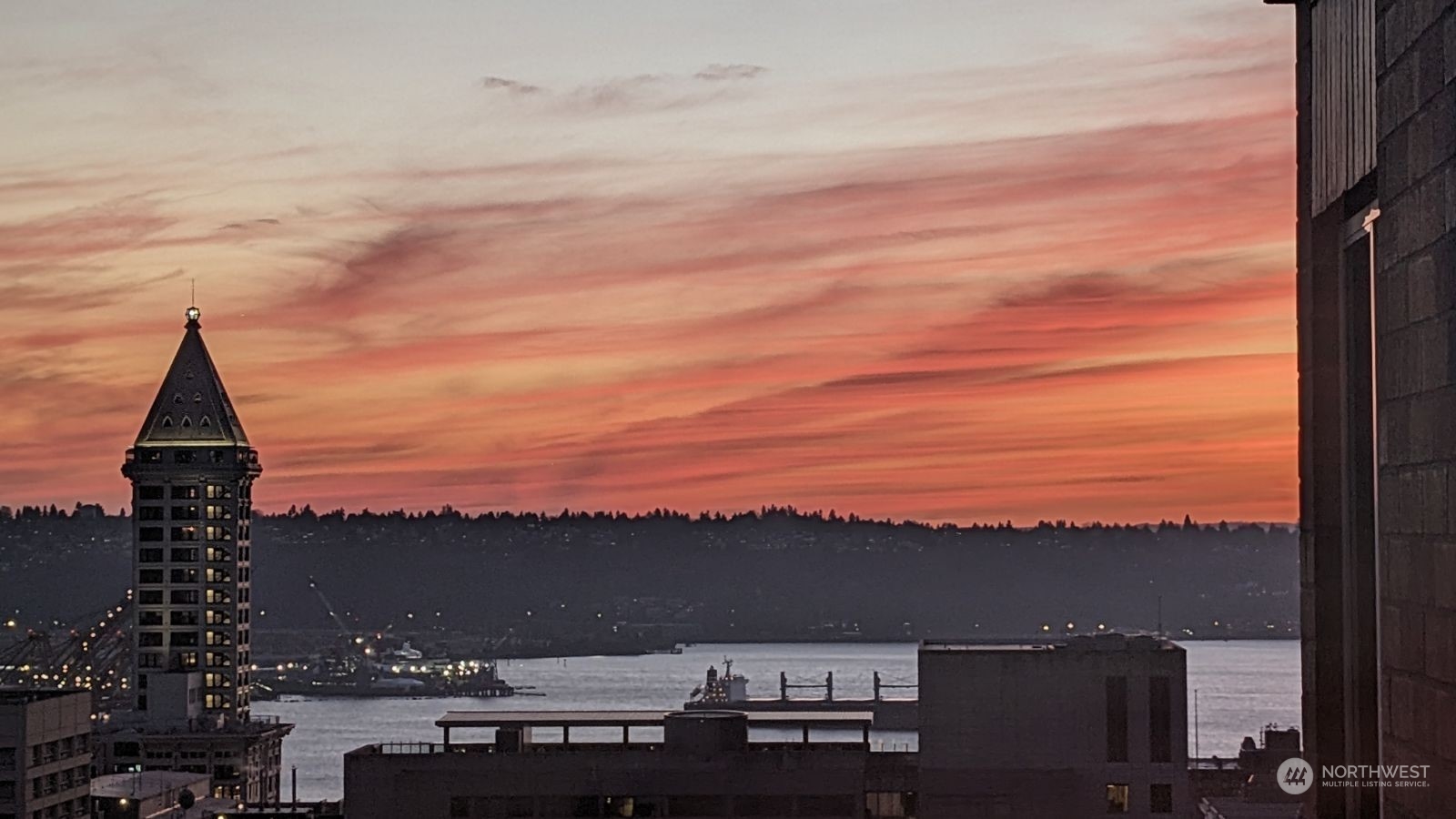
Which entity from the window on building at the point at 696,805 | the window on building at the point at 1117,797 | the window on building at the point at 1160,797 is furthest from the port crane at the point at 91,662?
the window on building at the point at 1160,797

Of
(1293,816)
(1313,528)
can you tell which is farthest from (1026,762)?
(1313,528)

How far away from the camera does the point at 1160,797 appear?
197ft

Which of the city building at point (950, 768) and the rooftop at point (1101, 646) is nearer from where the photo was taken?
the city building at point (950, 768)

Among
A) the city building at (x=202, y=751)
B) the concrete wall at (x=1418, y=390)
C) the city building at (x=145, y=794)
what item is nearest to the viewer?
the concrete wall at (x=1418, y=390)

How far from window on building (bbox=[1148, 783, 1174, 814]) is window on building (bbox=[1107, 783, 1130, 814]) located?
0.70 m

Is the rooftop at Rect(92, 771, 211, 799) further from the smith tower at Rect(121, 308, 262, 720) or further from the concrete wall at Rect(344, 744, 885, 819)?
the concrete wall at Rect(344, 744, 885, 819)

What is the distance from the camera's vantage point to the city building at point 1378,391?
1223cm

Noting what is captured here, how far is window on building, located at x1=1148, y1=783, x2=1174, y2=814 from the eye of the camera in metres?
60.1

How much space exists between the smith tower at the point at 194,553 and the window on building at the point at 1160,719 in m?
77.6

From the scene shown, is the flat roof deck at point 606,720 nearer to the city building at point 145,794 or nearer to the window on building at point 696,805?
the window on building at point 696,805

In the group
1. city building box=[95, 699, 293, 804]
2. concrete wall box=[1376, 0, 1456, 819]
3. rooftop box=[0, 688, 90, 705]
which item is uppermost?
concrete wall box=[1376, 0, 1456, 819]

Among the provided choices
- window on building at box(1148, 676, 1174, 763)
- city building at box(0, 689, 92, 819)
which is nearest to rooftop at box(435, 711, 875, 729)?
window on building at box(1148, 676, 1174, 763)

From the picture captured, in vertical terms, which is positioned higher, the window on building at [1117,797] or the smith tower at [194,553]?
the smith tower at [194,553]

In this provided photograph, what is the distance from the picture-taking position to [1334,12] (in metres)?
15.7
